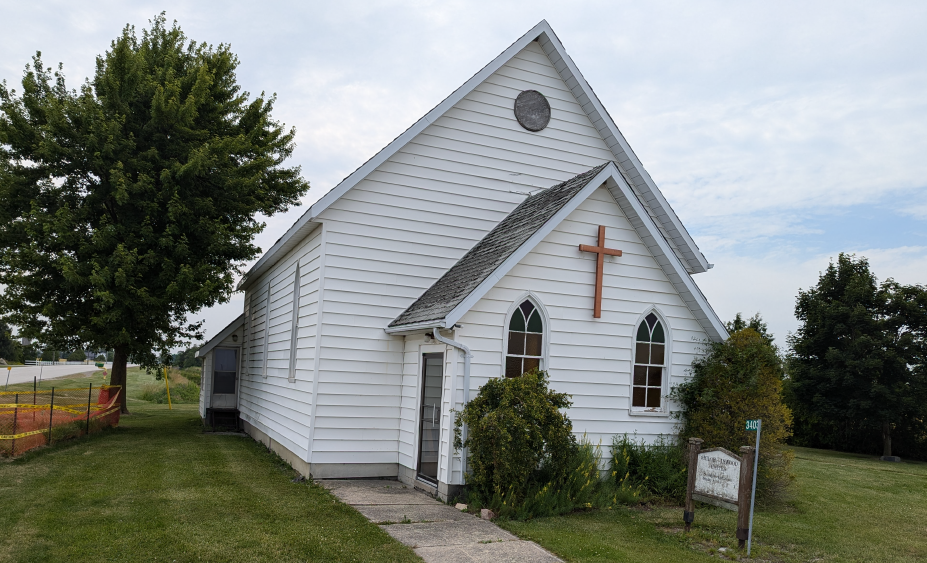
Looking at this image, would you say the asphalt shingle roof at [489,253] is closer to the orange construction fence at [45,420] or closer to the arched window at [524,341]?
the arched window at [524,341]

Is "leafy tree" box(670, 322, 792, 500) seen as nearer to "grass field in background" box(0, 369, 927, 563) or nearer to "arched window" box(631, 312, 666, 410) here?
"arched window" box(631, 312, 666, 410)

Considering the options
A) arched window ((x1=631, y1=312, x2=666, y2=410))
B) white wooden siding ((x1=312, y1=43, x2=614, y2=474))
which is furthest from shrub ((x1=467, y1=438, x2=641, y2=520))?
white wooden siding ((x1=312, y1=43, x2=614, y2=474))

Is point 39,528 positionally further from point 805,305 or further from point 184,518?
point 805,305

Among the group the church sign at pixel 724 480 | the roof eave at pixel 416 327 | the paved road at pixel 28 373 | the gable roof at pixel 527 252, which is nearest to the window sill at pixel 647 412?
the gable roof at pixel 527 252

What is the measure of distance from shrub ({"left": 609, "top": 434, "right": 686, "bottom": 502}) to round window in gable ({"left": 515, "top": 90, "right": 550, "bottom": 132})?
22.4 ft

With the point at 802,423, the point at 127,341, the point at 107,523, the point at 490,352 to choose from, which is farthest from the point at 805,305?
the point at 107,523

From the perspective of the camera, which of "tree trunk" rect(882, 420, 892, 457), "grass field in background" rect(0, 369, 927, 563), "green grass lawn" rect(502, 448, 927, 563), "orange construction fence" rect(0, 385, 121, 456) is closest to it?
"grass field in background" rect(0, 369, 927, 563)

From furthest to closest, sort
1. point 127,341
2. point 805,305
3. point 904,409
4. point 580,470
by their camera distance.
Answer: point 805,305
point 904,409
point 127,341
point 580,470

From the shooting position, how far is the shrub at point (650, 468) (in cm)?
1201

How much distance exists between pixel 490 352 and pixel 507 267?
4.70 feet

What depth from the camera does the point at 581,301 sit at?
1227 centimetres

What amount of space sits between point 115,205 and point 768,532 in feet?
66.7

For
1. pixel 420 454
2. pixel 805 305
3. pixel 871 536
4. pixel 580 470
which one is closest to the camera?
pixel 871 536

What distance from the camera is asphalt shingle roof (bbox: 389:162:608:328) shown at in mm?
11375
